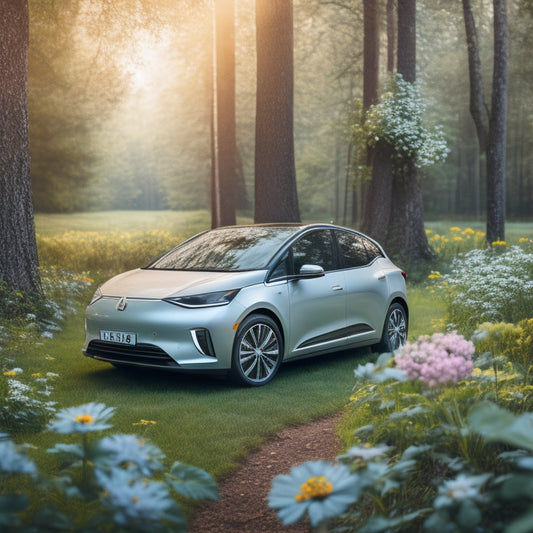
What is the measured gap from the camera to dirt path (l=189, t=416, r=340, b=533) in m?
3.93

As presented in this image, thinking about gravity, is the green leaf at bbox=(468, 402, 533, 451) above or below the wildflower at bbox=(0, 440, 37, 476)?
above

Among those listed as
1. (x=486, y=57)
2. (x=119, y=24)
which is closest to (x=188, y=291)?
(x=119, y=24)

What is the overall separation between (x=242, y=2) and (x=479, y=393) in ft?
70.0

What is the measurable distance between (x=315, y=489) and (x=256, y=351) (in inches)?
183

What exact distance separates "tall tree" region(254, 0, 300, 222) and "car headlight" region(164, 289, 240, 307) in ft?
19.8

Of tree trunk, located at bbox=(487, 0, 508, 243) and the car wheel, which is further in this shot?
tree trunk, located at bbox=(487, 0, 508, 243)

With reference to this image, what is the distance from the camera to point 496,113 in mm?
17500

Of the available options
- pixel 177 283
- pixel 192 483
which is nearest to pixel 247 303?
pixel 177 283

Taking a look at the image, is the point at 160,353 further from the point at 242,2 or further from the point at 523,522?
the point at 242,2

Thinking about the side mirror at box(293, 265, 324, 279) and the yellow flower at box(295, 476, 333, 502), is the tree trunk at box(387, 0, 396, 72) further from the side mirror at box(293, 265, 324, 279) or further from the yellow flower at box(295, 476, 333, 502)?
the yellow flower at box(295, 476, 333, 502)

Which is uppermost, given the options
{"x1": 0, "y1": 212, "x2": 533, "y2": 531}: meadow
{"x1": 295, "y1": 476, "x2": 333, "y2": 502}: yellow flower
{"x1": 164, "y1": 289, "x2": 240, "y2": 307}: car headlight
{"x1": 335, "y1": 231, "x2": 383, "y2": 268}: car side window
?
{"x1": 335, "y1": 231, "x2": 383, "y2": 268}: car side window

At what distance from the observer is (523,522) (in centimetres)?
169

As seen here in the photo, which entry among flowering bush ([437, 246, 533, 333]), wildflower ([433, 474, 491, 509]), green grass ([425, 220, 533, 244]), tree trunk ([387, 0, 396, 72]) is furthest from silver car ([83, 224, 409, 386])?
green grass ([425, 220, 533, 244])

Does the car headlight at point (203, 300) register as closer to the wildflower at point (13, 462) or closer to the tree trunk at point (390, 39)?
the wildflower at point (13, 462)
